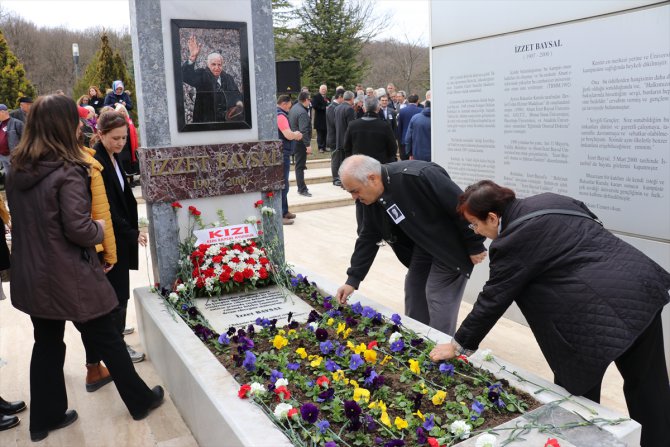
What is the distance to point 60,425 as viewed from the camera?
3391 mm

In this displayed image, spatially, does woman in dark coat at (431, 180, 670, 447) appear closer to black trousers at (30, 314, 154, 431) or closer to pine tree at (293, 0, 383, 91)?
black trousers at (30, 314, 154, 431)

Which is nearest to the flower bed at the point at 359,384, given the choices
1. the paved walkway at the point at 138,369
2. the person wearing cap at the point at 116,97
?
the paved walkway at the point at 138,369

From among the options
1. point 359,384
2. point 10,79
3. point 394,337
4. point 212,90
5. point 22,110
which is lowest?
point 359,384

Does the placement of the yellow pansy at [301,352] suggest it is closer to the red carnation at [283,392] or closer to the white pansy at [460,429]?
the red carnation at [283,392]

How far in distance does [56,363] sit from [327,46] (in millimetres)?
24015

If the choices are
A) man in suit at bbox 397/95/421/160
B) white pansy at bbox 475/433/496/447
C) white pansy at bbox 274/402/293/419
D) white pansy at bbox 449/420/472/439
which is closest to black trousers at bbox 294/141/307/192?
man in suit at bbox 397/95/421/160

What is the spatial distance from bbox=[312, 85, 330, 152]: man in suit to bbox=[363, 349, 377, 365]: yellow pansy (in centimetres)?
1296

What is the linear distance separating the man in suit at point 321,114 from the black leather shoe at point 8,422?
42.2ft

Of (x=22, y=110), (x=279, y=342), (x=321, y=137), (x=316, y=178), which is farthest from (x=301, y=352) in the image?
(x=321, y=137)

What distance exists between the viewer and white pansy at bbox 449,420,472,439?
2301mm

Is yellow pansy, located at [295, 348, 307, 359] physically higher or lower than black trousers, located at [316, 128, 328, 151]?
lower

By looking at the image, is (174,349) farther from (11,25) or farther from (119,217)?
(11,25)

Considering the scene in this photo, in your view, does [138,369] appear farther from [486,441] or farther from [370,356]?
[486,441]

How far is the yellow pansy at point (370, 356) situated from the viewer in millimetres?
3033
